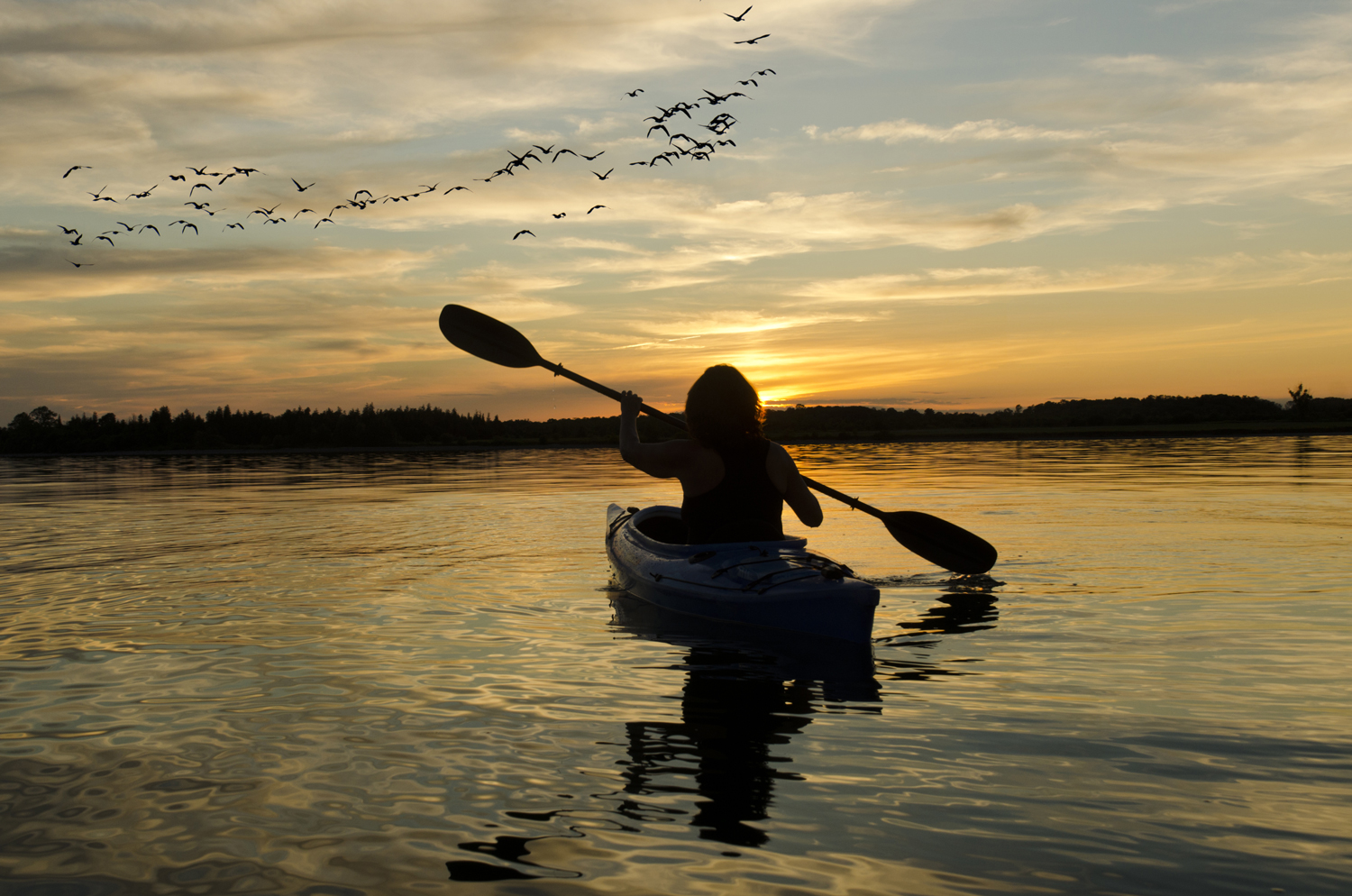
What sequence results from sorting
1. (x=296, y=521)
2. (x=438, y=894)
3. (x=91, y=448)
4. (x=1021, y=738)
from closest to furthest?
(x=438, y=894), (x=1021, y=738), (x=296, y=521), (x=91, y=448)

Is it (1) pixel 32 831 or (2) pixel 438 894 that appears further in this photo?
(1) pixel 32 831

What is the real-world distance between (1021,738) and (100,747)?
4145 millimetres

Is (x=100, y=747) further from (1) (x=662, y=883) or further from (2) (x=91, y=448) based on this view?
(2) (x=91, y=448)

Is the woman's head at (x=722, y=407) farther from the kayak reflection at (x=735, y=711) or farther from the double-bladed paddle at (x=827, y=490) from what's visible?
the double-bladed paddle at (x=827, y=490)

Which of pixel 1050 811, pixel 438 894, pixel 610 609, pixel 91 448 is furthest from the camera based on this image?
pixel 91 448

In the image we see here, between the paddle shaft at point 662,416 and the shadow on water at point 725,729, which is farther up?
the paddle shaft at point 662,416

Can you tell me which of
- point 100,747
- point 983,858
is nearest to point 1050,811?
point 983,858

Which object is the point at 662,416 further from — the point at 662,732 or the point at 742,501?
the point at 662,732

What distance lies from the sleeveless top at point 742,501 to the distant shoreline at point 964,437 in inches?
1969

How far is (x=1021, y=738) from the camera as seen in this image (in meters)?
4.04

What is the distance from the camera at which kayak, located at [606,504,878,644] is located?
19.3 feet

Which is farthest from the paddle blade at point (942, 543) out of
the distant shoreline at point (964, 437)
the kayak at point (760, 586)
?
the distant shoreline at point (964, 437)

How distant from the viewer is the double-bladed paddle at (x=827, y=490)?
853 cm

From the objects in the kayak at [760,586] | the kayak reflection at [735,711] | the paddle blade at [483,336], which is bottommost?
the kayak reflection at [735,711]
